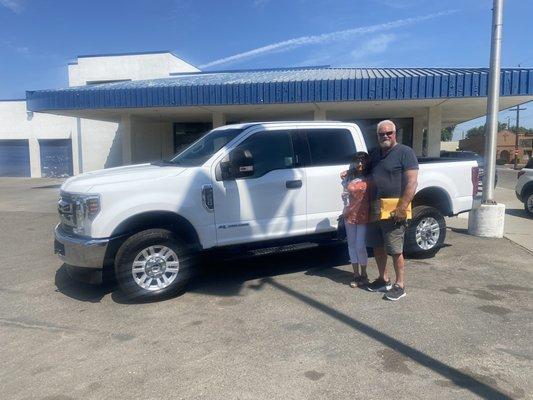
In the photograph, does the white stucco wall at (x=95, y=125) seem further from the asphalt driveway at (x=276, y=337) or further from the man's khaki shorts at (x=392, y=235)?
the man's khaki shorts at (x=392, y=235)

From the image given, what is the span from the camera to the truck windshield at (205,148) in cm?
560

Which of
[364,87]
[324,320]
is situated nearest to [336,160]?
[324,320]

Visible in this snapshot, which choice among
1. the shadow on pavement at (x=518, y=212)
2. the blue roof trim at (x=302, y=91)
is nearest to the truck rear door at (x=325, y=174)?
the blue roof trim at (x=302, y=91)

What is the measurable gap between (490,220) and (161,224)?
6.56m

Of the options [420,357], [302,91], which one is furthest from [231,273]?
[302,91]

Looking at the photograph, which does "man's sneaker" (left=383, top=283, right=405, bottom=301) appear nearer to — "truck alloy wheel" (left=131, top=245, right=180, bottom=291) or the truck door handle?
the truck door handle

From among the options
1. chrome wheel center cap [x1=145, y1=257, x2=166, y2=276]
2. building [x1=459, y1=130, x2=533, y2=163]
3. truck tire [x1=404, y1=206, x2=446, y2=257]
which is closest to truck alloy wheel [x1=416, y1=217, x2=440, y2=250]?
truck tire [x1=404, y1=206, x2=446, y2=257]

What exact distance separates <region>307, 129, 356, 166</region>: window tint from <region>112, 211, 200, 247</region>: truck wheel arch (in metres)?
1.92

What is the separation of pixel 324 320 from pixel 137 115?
1701 centimetres

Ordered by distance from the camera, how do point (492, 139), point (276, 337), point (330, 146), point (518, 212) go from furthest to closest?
point (518, 212) < point (492, 139) < point (330, 146) < point (276, 337)

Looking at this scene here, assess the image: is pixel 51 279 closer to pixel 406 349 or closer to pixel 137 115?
pixel 406 349

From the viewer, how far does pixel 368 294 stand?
5.36 m

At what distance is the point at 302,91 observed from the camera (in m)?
13.7

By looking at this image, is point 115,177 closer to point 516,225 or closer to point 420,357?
point 420,357
